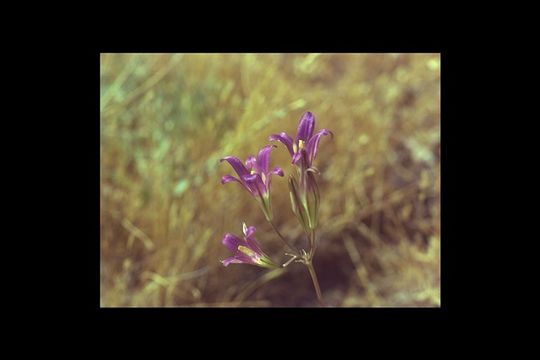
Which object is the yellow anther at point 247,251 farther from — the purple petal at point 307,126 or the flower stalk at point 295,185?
the purple petal at point 307,126

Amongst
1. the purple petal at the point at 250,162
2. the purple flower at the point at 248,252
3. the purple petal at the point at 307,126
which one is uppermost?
the purple petal at the point at 307,126

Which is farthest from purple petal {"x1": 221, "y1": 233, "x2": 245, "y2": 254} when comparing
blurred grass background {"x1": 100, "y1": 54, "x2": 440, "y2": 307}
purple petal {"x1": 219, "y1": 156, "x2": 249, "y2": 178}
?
blurred grass background {"x1": 100, "y1": 54, "x2": 440, "y2": 307}

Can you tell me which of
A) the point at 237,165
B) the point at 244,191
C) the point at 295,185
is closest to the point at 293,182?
the point at 295,185

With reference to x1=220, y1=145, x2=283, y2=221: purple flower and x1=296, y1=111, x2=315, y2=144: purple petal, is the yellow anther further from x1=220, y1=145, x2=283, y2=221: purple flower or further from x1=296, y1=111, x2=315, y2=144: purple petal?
x1=296, y1=111, x2=315, y2=144: purple petal

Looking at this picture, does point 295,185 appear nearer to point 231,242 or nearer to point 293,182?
point 293,182

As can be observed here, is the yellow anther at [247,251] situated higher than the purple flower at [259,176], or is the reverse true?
A: the purple flower at [259,176]

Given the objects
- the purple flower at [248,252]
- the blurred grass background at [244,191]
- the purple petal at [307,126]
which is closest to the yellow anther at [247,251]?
the purple flower at [248,252]
